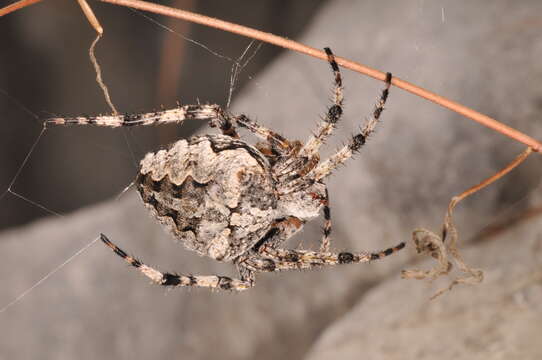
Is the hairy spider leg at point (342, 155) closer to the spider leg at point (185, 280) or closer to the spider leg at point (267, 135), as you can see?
the spider leg at point (267, 135)

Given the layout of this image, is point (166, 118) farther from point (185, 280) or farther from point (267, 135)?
point (185, 280)

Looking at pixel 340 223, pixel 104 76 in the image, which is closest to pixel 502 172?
pixel 340 223

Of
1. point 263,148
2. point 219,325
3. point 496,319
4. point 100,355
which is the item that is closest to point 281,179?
point 263,148

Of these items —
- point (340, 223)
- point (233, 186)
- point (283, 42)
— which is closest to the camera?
point (283, 42)

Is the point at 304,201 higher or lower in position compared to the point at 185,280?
higher

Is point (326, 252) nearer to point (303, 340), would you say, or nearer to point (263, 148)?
point (263, 148)

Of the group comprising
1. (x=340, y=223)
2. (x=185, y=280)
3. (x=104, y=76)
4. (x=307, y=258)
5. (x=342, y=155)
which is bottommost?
(x=185, y=280)

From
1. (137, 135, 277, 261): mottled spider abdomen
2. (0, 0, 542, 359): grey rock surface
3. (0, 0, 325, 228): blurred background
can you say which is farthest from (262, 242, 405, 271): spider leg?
(0, 0, 325, 228): blurred background

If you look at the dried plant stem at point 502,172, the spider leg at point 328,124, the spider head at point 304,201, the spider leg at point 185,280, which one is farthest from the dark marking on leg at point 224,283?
the dried plant stem at point 502,172
